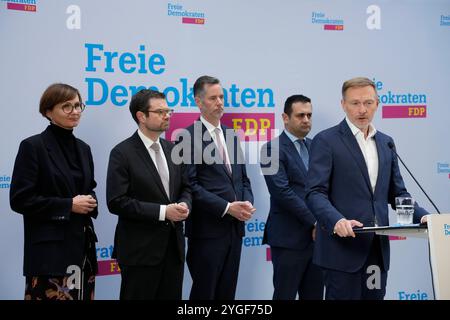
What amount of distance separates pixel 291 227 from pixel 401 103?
172 centimetres

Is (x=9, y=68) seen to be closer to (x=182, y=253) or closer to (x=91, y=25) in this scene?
(x=91, y=25)

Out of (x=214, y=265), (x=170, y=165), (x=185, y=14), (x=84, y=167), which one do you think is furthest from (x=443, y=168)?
(x=84, y=167)

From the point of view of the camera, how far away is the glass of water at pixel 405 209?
9.31 ft

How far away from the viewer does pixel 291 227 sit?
405 cm

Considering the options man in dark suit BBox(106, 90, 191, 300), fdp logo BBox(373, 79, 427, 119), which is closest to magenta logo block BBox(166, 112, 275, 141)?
man in dark suit BBox(106, 90, 191, 300)

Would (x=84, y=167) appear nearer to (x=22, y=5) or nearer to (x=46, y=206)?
(x=46, y=206)

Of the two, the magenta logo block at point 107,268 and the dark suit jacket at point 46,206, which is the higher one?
the dark suit jacket at point 46,206

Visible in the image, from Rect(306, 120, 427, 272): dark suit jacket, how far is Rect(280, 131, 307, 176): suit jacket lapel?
3.53ft

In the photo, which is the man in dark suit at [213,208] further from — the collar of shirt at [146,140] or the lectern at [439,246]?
the lectern at [439,246]

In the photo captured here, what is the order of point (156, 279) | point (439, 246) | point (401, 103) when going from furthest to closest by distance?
point (401, 103) → point (156, 279) → point (439, 246)

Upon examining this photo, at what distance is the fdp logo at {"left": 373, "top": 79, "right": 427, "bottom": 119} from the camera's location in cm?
495

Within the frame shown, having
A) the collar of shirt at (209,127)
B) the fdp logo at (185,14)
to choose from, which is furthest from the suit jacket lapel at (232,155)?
the fdp logo at (185,14)
